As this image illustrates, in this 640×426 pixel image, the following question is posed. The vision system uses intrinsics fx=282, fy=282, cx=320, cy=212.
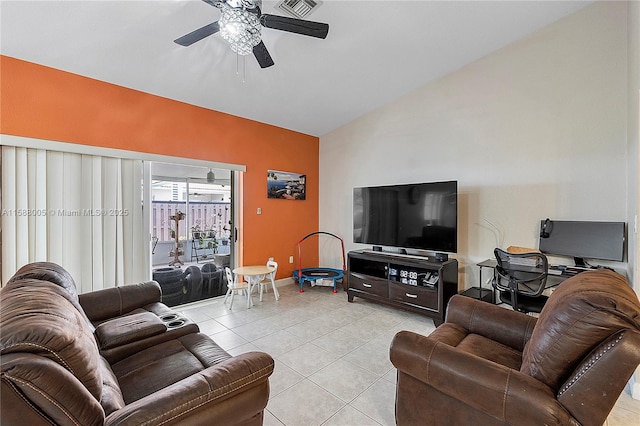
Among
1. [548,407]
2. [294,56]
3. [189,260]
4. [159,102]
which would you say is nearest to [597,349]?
[548,407]

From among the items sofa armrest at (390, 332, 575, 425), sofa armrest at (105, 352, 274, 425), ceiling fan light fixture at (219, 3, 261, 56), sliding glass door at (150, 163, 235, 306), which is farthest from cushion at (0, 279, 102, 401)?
sliding glass door at (150, 163, 235, 306)

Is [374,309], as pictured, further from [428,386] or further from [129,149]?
[129,149]

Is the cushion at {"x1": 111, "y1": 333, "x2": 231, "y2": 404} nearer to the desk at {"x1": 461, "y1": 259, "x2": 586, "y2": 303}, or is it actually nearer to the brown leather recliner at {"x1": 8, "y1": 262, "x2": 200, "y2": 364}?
the brown leather recliner at {"x1": 8, "y1": 262, "x2": 200, "y2": 364}

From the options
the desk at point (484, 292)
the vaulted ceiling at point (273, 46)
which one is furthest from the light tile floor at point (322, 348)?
the vaulted ceiling at point (273, 46)

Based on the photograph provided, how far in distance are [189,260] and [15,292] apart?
3355 millimetres

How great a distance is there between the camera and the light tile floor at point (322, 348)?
1.86 metres

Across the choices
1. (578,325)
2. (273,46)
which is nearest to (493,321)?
(578,325)

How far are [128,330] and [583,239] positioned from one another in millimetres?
3918

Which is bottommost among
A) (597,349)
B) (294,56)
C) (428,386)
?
(428,386)

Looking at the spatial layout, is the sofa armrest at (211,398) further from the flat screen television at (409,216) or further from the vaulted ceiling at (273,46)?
the flat screen television at (409,216)

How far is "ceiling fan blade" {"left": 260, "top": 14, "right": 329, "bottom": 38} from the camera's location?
187 cm

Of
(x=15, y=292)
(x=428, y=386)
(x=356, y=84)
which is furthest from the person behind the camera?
(x=356, y=84)

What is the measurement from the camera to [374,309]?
376cm

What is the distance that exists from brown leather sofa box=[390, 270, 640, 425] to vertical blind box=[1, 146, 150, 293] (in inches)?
123
